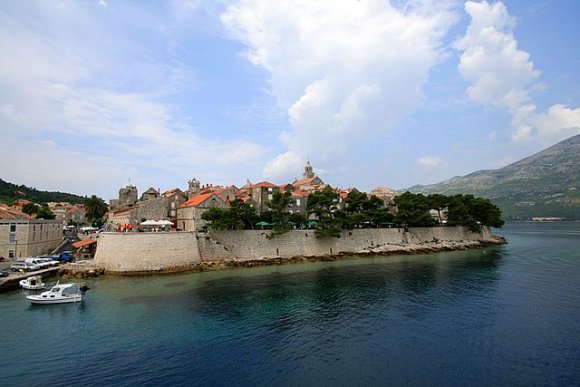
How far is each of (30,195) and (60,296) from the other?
11144cm

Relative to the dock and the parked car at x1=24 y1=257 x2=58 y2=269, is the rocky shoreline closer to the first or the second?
the dock

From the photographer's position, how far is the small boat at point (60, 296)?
87.0 feet

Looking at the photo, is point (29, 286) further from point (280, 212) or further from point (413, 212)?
point (413, 212)

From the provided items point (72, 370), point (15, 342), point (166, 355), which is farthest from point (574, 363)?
point (15, 342)

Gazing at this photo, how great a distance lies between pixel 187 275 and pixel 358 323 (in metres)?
22.5

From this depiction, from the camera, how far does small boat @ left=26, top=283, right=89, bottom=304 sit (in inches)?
1044

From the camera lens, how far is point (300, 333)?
66.4ft

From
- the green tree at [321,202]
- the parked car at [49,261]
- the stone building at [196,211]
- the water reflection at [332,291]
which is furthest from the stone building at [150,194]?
the water reflection at [332,291]

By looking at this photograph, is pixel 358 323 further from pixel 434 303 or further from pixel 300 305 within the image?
pixel 434 303

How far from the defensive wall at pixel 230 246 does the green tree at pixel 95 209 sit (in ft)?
121

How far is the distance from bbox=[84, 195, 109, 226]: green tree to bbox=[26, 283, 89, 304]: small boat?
47.3 metres

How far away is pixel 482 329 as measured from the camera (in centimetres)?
2052

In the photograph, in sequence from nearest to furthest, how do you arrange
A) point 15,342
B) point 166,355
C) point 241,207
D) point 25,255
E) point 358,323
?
1. point 166,355
2. point 15,342
3. point 358,323
4. point 25,255
5. point 241,207

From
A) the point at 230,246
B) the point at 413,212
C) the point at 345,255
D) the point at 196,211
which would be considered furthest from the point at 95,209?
the point at 413,212
